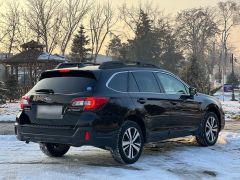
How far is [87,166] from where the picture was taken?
7.72 metres

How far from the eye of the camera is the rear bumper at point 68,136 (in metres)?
7.44

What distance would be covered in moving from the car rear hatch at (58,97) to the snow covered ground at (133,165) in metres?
0.75

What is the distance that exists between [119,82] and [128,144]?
3.37 feet

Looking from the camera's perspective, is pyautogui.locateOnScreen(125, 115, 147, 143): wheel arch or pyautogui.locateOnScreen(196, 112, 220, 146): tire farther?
pyautogui.locateOnScreen(196, 112, 220, 146): tire

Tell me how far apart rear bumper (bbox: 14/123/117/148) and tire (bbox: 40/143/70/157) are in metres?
0.87

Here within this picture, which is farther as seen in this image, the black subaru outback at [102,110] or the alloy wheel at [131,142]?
the alloy wheel at [131,142]

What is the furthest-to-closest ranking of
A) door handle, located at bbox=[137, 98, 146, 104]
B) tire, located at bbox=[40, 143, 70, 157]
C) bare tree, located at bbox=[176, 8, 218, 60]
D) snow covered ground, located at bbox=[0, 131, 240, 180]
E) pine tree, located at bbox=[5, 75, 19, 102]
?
bare tree, located at bbox=[176, 8, 218, 60] → pine tree, located at bbox=[5, 75, 19, 102] → tire, located at bbox=[40, 143, 70, 157] → door handle, located at bbox=[137, 98, 146, 104] → snow covered ground, located at bbox=[0, 131, 240, 180]

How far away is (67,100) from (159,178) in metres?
1.83

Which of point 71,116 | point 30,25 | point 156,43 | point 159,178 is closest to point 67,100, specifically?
point 71,116

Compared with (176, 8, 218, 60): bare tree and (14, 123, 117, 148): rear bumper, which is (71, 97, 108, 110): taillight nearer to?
(14, 123, 117, 148): rear bumper

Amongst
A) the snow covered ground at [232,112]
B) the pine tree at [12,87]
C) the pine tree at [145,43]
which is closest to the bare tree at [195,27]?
the pine tree at [145,43]

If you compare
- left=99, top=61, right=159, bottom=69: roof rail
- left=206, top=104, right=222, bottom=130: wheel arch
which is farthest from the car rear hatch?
left=206, top=104, right=222, bottom=130: wheel arch

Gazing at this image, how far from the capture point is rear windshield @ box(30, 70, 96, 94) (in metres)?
7.72

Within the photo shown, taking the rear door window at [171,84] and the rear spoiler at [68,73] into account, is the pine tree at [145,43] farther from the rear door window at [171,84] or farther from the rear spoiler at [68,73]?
the rear spoiler at [68,73]
